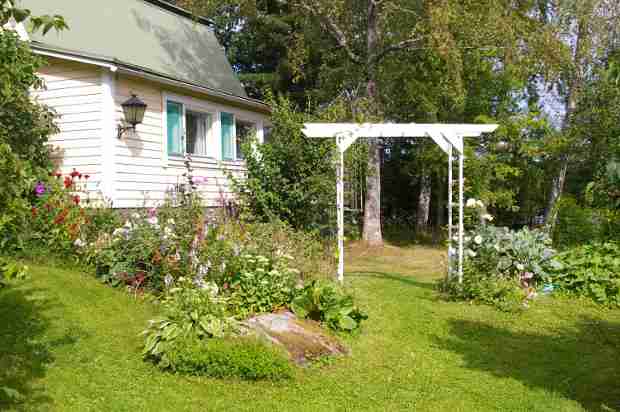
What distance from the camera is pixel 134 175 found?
33.2 ft

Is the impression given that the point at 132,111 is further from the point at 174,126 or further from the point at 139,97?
the point at 174,126

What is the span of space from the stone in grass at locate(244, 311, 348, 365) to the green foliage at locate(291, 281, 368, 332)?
23 centimetres

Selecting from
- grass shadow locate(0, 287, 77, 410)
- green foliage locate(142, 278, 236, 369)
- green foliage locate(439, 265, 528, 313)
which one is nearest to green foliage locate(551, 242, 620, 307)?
green foliage locate(439, 265, 528, 313)

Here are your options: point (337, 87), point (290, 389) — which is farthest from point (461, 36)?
point (290, 389)

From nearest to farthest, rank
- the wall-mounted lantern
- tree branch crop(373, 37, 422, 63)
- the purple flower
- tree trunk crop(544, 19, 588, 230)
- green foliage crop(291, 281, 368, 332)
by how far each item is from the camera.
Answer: green foliage crop(291, 281, 368, 332), the purple flower, the wall-mounted lantern, tree branch crop(373, 37, 422, 63), tree trunk crop(544, 19, 588, 230)

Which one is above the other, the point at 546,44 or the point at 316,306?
the point at 546,44

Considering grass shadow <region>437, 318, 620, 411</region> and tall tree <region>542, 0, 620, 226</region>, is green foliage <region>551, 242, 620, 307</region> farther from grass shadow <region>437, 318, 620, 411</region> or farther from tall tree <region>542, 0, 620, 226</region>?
tall tree <region>542, 0, 620, 226</region>

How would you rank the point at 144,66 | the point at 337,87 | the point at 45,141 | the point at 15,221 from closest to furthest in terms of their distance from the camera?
the point at 15,221, the point at 45,141, the point at 144,66, the point at 337,87

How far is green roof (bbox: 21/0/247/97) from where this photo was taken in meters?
10.3

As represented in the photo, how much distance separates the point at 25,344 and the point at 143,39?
8.58 m

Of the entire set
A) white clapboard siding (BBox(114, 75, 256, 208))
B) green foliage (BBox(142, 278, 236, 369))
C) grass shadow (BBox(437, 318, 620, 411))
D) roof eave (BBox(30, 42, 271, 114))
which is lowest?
grass shadow (BBox(437, 318, 620, 411))

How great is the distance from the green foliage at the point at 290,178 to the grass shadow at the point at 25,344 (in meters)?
5.71

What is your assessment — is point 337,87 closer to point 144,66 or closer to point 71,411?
point 144,66

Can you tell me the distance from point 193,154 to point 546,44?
8697 mm
